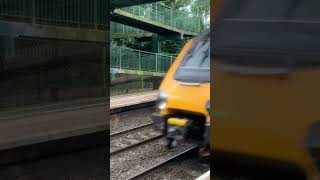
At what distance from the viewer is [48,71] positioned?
1.43m

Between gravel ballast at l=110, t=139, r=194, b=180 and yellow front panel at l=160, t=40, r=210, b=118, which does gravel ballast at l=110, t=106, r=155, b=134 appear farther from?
yellow front panel at l=160, t=40, r=210, b=118

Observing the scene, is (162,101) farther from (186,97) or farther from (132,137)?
(132,137)

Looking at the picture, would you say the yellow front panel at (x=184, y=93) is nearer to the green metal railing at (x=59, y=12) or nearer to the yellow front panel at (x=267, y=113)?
the green metal railing at (x=59, y=12)

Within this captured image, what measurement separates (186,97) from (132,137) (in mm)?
1491

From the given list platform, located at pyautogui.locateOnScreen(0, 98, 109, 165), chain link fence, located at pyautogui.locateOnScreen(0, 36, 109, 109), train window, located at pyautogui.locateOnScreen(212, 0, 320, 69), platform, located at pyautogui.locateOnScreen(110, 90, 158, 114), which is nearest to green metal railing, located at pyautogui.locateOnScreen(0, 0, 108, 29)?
chain link fence, located at pyautogui.locateOnScreen(0, 36, 109, 109)

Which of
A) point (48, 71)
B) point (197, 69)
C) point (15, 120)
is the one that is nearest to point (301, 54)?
point (48, 71)

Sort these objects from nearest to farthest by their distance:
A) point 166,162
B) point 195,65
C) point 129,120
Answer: point 195,65 < point 166,162 < point 129,120

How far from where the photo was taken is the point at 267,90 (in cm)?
67

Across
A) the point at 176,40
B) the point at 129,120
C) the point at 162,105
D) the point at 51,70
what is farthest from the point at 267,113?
the point at 129,120

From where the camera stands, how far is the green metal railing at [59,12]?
1345 millimetres

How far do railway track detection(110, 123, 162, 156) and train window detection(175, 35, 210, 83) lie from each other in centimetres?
114

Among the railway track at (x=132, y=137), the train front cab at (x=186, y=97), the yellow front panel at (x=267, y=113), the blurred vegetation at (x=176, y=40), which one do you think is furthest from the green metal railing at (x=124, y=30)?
the railway track at (x=132, y=137)

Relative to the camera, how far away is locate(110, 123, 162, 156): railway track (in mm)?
4176

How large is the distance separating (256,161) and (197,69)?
8.56 feet
